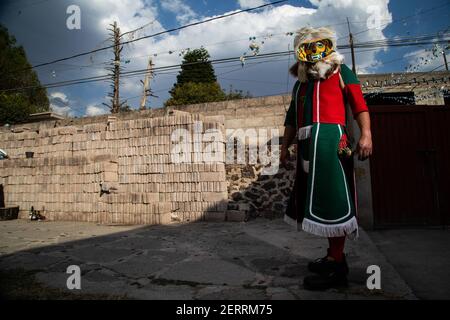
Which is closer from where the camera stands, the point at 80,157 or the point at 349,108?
the point at 349,108

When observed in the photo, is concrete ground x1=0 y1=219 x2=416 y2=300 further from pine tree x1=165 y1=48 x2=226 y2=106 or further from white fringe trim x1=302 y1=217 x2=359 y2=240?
pine tree x1=165 y1=48 x2=226 y2=106

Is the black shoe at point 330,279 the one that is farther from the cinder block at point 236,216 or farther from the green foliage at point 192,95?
the green foliage at point 192,95

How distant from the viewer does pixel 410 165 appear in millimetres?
4730

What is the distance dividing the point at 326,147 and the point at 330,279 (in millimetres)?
866

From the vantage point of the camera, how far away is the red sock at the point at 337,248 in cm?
197

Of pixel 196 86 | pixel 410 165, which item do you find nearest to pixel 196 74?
pixel 196 86

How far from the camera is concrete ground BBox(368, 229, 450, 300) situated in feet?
6.48

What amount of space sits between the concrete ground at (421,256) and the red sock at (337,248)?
0.52 meters

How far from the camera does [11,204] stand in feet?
26.0

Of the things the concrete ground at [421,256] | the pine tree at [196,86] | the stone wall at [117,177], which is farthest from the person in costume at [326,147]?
the pine tree at [196,86]

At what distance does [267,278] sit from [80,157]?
6336mm

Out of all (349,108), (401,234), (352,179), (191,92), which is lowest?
(401,234)

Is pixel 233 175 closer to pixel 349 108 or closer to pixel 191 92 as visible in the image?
pixel 349 108
